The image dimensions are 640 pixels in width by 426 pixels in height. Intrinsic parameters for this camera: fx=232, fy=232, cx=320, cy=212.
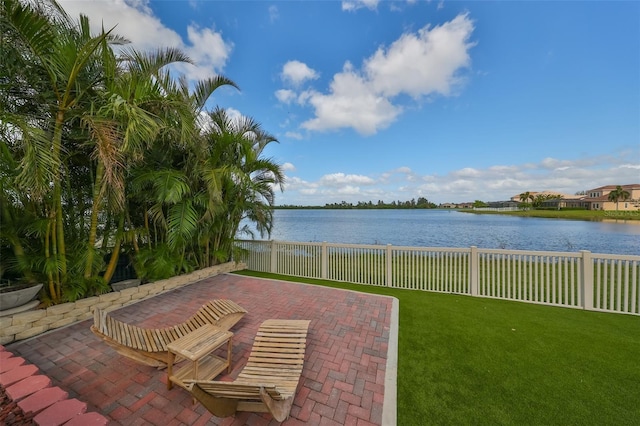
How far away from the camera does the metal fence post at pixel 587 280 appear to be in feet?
15.1

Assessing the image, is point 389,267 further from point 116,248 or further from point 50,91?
point 50,91

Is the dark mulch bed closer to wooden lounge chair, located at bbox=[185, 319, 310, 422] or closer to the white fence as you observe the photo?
wooden lounge chair, located at bbox=[185, 319, 310, 422]

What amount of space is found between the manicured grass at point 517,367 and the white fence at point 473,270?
51 centimetres

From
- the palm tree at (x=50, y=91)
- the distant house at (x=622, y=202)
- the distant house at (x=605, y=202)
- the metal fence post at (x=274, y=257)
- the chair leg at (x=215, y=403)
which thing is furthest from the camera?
the distant house at (x=605, y=202)

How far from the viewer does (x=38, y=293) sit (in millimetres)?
3717

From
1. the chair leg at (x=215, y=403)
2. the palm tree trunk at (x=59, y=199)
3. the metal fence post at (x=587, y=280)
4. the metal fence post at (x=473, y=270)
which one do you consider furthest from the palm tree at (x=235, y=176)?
the metal fence post at (x=587, y=280)

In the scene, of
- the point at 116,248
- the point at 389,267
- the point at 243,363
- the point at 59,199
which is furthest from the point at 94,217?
the point at 389,267

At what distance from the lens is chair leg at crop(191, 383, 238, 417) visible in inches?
62.0

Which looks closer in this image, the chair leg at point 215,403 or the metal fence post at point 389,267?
the chair leg at point 215,403

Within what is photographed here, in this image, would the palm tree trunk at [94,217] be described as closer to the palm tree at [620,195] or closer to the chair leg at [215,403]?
the chair leg at [215,403]

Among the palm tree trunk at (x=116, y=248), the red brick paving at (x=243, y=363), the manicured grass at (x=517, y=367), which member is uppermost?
the palm tree trunk at (x=116, y=248)

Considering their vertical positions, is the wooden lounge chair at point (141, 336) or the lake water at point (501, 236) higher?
the wooden lounge chair at point (141, 336)

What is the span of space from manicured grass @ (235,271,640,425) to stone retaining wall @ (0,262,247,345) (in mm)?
5137

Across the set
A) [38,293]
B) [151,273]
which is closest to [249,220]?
[151,273]
